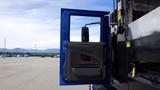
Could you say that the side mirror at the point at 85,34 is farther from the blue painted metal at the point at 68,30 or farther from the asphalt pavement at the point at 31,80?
the asphalt pavement at the point at 31,80

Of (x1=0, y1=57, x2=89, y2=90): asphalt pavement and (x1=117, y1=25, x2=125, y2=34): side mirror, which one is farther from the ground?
(x1=117, y1=25, x2=125, y2=34): side mirror

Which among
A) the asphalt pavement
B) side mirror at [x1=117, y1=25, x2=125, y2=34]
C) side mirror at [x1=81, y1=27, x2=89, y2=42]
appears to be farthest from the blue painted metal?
the asphalt pavement

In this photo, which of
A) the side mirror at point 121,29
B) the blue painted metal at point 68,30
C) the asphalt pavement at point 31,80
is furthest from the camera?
the asphalt pavement at point 31,80

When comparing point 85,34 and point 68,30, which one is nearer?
point 68,30

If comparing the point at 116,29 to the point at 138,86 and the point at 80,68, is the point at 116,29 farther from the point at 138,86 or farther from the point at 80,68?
the point at 138,86

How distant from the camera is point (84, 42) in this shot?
161 inches

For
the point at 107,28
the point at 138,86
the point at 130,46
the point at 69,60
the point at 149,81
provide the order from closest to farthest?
the point at 149,81, the point at 138,86, the point at 130,46, the point at 69,60, the point at 107,28

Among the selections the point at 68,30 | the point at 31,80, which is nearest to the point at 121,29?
the point at 68,30

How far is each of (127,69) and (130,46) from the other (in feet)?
1.02

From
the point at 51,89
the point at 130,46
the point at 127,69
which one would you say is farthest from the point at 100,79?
the point at 51,89

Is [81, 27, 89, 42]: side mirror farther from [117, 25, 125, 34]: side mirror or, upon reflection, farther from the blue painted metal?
[117, 25, 125, 34]: side mirror

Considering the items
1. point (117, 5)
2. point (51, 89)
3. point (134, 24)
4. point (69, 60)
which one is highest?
point (117, 5)

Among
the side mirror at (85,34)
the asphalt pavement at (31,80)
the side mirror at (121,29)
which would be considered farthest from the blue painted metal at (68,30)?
the asphalt pavement at (31,80)

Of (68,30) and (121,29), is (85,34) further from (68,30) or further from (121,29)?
(121,29)
